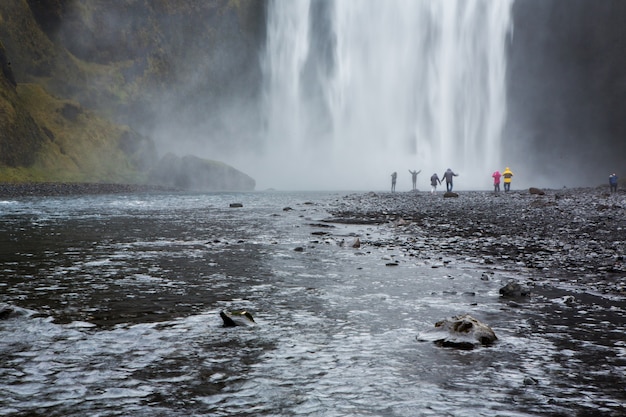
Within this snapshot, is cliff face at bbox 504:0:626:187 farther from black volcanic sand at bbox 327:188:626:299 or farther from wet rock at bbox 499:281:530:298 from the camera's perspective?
wet rock at bbox 499:281:530:298

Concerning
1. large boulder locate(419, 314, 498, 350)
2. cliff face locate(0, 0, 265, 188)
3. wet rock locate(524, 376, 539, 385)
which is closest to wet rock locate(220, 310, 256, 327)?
large boulder locate(419, 314, 498, 350)

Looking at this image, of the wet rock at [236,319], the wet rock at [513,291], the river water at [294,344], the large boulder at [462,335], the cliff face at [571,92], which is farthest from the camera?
the cliff face at [571,92]

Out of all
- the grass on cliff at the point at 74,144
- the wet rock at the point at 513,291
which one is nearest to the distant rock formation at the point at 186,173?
the grass on cliff at the point at 74,144

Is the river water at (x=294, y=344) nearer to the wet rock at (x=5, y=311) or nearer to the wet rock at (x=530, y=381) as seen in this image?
the wet rock at (x=530, y=381)

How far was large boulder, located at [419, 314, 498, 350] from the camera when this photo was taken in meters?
6.23

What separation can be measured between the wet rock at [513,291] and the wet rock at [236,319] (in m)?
4.39

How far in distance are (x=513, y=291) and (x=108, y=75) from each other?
127 m

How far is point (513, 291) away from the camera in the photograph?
343 inches

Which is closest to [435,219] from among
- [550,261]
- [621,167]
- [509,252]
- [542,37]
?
[509,252]

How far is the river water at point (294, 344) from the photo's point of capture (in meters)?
4.61

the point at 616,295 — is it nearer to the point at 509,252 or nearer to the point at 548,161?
the point at 509,252

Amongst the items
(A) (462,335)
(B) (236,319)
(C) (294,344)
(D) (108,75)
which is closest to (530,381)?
(A) (462,335)

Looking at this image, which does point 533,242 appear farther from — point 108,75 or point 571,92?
point 108,75

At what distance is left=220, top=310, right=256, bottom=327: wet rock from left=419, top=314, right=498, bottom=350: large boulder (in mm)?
2340
